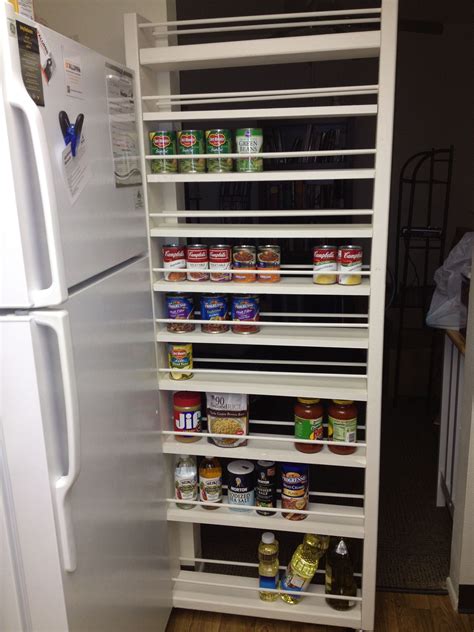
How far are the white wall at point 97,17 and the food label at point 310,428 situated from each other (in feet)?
4.01

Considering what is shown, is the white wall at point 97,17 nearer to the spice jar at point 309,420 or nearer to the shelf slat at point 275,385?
the shelf slat at point 275,385

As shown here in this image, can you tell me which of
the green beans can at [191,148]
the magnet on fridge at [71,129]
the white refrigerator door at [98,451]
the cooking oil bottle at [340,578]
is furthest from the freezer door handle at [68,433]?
the cooking oil bottle at [340,578]

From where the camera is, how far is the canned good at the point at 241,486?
5.82ft

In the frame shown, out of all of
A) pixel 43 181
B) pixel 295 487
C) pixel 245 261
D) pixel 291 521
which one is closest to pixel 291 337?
pixel 245 261

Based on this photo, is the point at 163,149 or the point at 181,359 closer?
the point at 163,149

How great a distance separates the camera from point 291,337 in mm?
1581

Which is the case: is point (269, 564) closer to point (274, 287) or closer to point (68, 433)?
point (274, 287)

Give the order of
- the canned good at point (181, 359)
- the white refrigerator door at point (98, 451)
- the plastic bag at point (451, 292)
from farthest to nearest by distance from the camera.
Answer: the plastic bag at point (451, 292) → the canned good at point (181, 359) → the white refrigerator door at point (98, 451)

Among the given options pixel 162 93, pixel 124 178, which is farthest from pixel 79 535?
pixel 162 93

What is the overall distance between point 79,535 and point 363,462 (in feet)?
2.83

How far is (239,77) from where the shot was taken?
4676mm

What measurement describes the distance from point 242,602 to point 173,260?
1.16m

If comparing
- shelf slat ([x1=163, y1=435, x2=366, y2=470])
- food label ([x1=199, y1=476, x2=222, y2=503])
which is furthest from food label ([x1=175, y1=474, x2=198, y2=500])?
shelf slat ([x1=163, y1=435, x2=366, y2=470])

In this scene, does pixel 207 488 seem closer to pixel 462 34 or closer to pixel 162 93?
pixel 162 93
